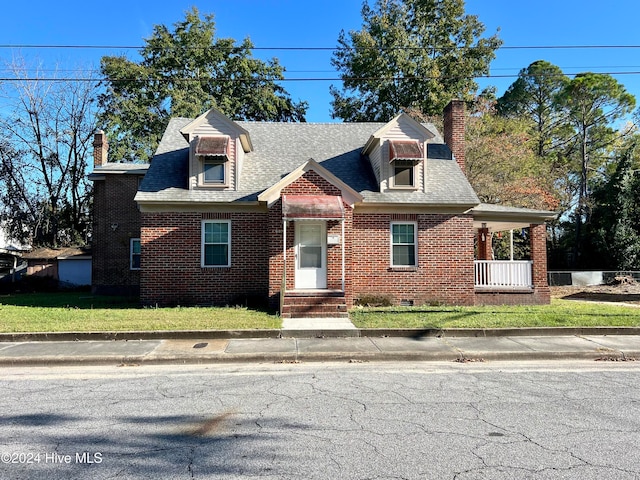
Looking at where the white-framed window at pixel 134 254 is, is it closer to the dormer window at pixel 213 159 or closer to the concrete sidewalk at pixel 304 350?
the dormer window at pixel 213 159

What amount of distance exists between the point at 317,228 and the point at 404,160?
13.1ft

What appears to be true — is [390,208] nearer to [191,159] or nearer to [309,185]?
[309,185]

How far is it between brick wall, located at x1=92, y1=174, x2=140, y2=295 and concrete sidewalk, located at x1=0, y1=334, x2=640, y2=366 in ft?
37.0

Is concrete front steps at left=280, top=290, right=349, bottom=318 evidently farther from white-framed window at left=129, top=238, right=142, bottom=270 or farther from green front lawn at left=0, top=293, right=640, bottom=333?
white-framed window at left=129, top=238, right=142, bottom=270

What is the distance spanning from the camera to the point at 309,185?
13508 millimetres

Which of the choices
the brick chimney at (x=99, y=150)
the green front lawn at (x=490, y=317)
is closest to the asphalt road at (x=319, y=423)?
the green front lawn at (x=490, y=317)

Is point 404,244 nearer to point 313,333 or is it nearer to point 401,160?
point 401,160

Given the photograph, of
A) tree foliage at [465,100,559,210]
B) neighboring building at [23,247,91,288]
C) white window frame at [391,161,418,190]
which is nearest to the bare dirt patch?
tree foliage at [465,100,559,210]

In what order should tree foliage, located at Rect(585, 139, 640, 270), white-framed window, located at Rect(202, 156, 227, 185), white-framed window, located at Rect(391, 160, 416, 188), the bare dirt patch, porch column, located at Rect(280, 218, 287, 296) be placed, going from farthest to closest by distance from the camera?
tree foliage, located at Rect(585, 139, 640, 270) < the bare dirt patch < white-framed window, located at Rect(391, 160, 416, 188) < white-framed window, located at Rect(202, 156, 227, 185) < porch column, located at Rect(280, 218, 287, 296)

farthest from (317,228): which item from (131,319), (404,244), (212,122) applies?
(131,319)

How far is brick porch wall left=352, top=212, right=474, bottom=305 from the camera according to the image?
14641 millimetres

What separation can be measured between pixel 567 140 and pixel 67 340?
41.0 meters

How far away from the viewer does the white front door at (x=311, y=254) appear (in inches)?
540

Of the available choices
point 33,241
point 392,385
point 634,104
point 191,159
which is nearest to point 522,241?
point 634,104
